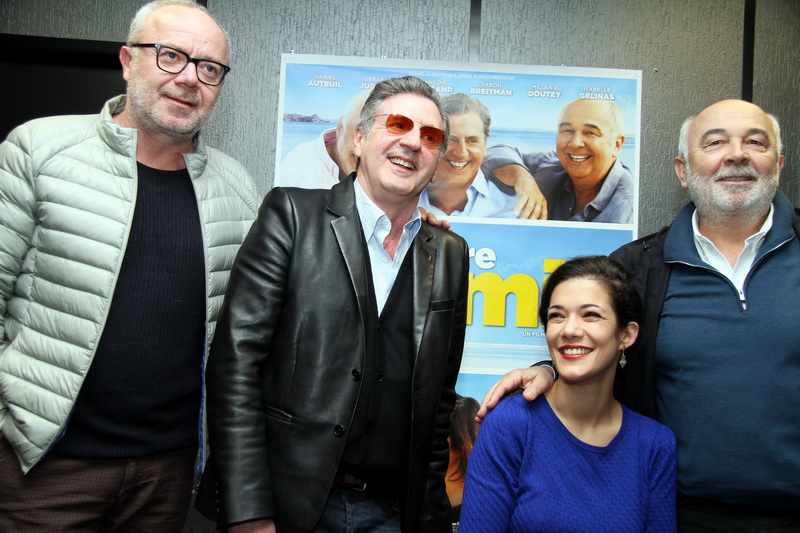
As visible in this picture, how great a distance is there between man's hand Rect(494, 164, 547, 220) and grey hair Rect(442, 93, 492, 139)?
0.21m

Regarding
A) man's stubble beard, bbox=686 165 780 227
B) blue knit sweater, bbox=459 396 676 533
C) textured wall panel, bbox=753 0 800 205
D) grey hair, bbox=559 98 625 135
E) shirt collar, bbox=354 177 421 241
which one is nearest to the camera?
blue knit sweater, bbox=459 396 676 533

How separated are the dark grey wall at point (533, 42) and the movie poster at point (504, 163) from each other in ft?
0.34

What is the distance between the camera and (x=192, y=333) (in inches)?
67.0

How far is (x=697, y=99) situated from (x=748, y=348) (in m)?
1.63

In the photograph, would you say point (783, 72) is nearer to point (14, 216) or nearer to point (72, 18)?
point (14, 216)

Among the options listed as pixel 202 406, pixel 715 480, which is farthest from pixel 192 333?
pixel 715 480

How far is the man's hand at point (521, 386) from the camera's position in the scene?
5.40ft

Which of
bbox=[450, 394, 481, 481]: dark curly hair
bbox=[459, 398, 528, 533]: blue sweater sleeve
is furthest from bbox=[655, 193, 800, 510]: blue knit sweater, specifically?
bbox=[450, 394, 481, 481]: dark curly hair

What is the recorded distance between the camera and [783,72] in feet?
9.32

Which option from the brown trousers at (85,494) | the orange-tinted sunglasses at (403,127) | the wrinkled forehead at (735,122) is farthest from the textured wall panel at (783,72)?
the brown trousers at (85,494)

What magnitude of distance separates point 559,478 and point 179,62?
1.59 m

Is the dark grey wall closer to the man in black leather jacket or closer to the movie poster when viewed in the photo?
the movie poster

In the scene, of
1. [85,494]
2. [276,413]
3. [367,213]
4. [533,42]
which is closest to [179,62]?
[367,213]

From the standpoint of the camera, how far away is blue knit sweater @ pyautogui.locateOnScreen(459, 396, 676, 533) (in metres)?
1.50
